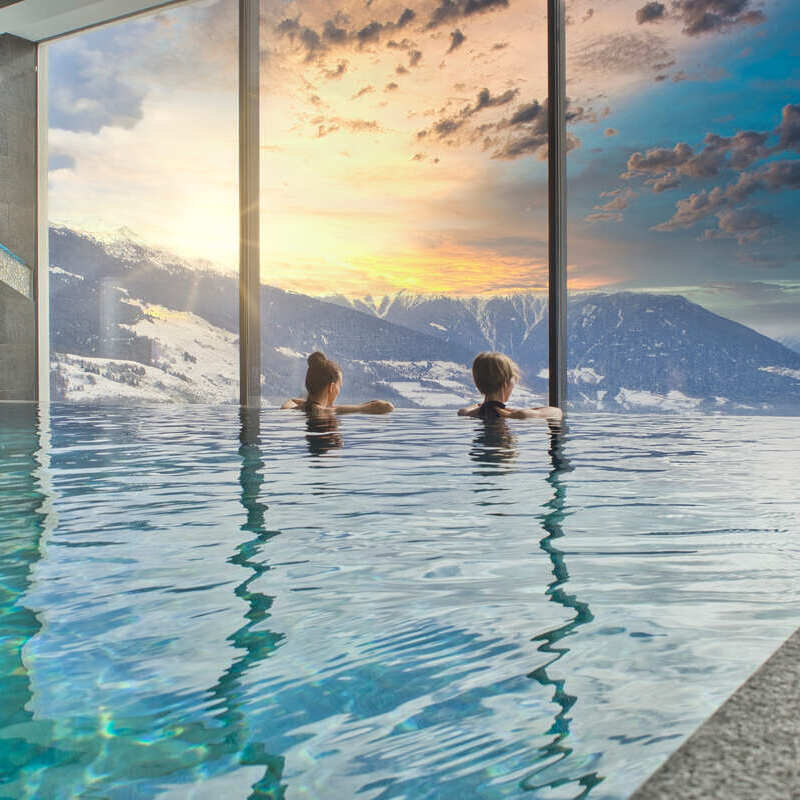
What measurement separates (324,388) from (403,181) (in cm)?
1010

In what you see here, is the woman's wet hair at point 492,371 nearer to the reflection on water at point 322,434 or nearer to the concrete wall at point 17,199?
the reflection on water at point 322,434

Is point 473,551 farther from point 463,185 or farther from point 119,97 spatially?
point 463,185

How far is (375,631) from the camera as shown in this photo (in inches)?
40.9

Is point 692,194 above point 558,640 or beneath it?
above

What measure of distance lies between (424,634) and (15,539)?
101cm

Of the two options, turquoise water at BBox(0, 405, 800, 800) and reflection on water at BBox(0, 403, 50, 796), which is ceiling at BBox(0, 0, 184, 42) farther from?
turquoise water at BBox(0, 405, 800, 800)

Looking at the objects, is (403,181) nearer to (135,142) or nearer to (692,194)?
(135,142)

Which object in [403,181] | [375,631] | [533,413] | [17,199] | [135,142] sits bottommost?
[375,631]

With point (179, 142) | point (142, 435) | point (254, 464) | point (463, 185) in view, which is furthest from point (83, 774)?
A: point (463, 185)

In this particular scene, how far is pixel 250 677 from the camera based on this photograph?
0.87 m

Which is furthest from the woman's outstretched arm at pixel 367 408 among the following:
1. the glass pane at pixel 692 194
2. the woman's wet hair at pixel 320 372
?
the glass pane at pixel 692 194

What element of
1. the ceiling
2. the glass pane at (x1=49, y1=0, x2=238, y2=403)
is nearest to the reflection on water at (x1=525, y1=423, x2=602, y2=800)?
the ceiling

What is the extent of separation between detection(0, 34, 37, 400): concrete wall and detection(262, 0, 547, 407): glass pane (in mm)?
4633

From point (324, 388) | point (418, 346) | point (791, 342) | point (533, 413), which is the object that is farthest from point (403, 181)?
point (533, 413)
